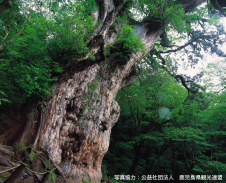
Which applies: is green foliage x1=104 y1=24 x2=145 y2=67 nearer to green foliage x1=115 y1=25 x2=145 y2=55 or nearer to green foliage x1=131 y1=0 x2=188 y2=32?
green foliage x1=115 y1=25 x2=145 y2=55

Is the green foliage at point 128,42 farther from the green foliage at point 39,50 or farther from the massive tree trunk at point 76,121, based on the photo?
the green foliage at point 39,50

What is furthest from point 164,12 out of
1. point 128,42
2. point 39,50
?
point 39,50

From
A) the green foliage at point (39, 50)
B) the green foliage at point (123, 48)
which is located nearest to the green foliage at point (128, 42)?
the green foliage at point (123, 48)

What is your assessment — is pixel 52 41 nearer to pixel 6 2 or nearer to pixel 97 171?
pixel 6 2

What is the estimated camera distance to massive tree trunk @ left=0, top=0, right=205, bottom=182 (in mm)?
3686

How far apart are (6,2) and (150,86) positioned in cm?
1014

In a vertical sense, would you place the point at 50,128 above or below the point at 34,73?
below

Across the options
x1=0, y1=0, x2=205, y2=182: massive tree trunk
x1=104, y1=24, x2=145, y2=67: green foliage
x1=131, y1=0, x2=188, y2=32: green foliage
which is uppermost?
x1=131, y1=0, x2=188, y2=32: green foliage

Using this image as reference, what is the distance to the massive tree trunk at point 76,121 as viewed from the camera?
3686mm

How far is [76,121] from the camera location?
4.38m

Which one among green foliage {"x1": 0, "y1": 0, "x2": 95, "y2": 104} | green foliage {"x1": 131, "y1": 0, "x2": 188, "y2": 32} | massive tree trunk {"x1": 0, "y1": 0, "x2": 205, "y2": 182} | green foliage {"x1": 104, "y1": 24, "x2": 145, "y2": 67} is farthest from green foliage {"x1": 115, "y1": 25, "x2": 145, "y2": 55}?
green foliage {"x1": 131, "y1": 0, "x2": 188, "y2": 32}

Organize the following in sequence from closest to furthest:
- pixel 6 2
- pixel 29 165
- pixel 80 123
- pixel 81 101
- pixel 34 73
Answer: pixel 6 2 < pixel 29 165 < pixel 34 73 < pixel 80 123 < pixel 81 101

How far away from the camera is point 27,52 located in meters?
3.56

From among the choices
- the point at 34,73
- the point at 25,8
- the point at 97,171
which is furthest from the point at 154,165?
the point at 25,8
